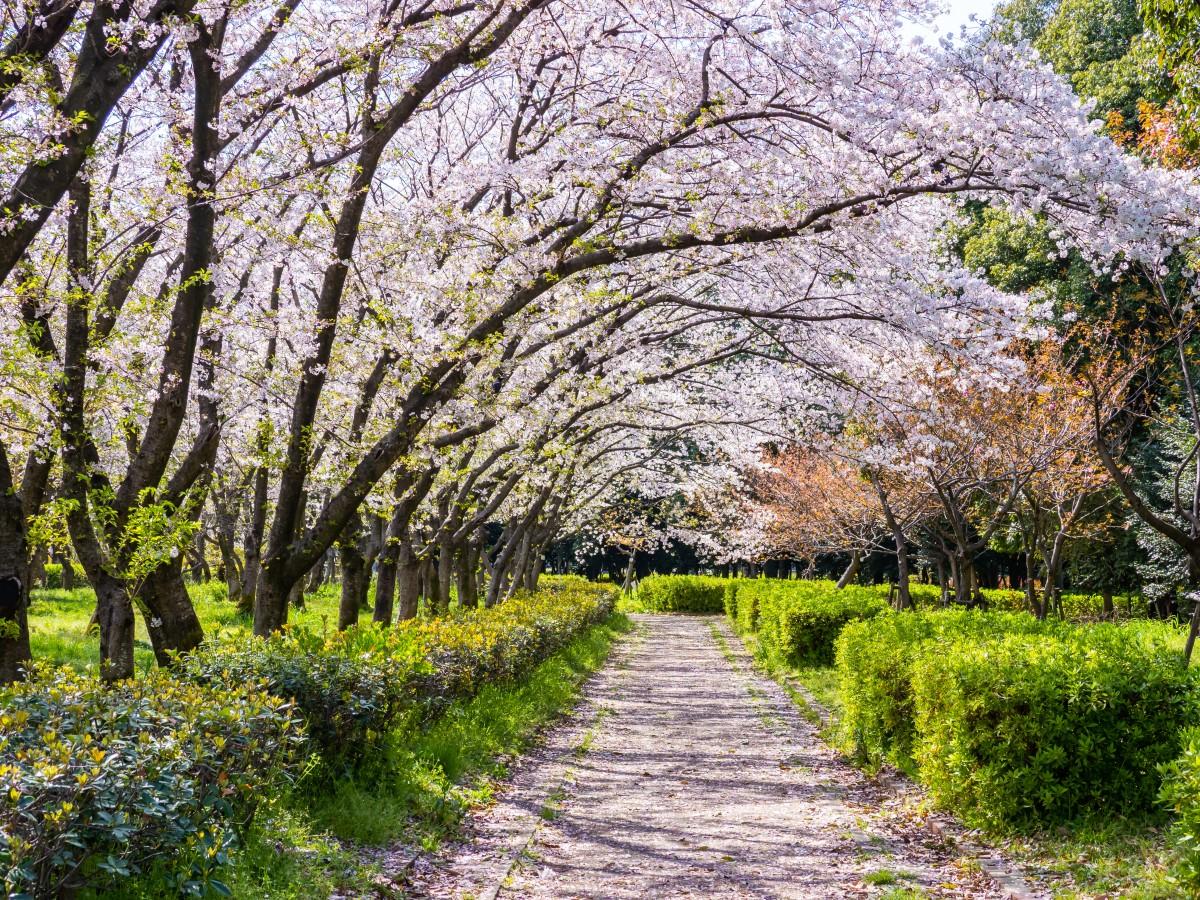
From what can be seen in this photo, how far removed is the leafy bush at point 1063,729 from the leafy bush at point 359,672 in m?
3.78

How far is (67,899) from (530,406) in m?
8.53

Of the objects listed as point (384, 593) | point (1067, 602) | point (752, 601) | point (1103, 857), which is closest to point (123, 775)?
point (1103, 857)

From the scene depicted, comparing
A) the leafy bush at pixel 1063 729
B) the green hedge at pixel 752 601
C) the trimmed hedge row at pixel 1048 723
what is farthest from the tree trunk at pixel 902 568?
the leafy bush at pixel 1063 729

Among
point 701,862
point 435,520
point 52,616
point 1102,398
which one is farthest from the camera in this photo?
point 52,616

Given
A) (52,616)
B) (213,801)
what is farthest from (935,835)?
(52,616)

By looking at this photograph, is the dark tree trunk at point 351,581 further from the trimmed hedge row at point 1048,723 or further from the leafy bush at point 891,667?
the trimmed hedge row at point 1048,723

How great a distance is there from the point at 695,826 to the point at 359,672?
8.24 feet

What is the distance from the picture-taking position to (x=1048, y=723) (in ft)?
17.7

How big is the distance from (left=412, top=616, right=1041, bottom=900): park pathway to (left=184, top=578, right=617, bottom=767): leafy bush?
971 millimetres

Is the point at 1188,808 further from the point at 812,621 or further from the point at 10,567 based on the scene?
the point at 812,621

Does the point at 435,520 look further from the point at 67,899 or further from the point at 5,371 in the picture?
the point at 67,899

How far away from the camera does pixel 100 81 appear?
494 centimetres

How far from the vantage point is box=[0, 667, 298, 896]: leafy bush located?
116 inches

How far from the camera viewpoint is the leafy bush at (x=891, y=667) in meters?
7.49
